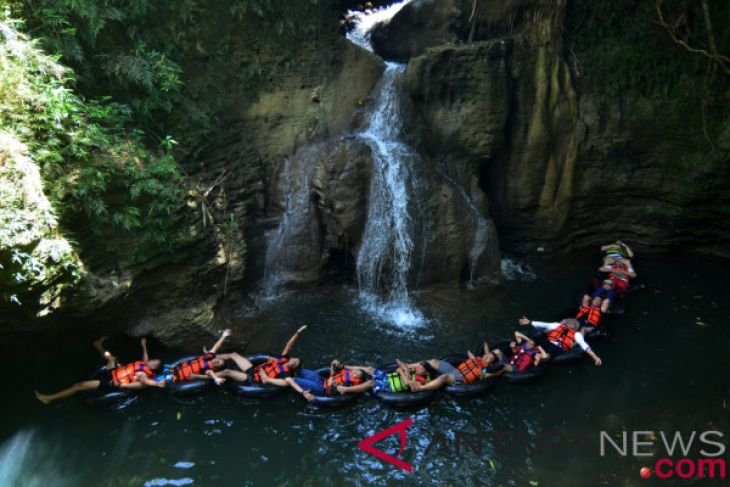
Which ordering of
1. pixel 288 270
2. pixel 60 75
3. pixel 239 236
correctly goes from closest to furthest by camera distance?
1. pixel 60 75
2. pixel 239 236
3. pixel 288 270

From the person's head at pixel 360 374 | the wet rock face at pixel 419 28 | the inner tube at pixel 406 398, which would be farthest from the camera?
the wet rock face at pixel 419 28

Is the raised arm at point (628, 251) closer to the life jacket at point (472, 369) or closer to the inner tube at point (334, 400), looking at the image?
the life jacket at point (472, 369)

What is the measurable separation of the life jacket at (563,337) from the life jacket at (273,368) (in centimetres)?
437

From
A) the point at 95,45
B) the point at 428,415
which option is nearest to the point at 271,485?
the point at 428,415

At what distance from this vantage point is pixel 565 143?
998 cm

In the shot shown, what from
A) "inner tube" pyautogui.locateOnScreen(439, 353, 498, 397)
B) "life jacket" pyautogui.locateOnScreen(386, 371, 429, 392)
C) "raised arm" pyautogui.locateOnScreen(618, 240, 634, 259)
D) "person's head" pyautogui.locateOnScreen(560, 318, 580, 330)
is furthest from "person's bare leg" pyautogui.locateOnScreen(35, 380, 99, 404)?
"raised arm" pyautogui.locateOnScreen(618, 240, 634, 259)

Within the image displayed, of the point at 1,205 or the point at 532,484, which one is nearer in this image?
the point at 1,205

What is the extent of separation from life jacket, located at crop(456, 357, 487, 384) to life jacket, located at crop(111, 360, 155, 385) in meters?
4.78

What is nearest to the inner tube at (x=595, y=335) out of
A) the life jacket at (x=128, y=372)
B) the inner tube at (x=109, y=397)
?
the life jacket at (x=128, y=372)

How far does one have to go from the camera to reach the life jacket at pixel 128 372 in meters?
6.77

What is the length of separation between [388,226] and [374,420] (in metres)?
4.01

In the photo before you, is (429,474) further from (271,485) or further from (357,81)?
(357,81)

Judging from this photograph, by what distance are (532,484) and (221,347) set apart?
17.0 feet

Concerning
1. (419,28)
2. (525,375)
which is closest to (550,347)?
(525,375)
